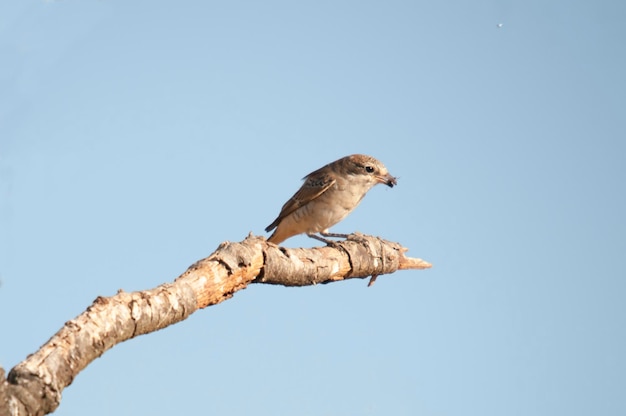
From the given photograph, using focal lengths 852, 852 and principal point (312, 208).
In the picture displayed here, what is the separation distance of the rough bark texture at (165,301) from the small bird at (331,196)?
4.07 feet

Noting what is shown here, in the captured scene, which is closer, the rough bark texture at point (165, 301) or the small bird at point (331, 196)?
the rough bark texture at point (165, 301)

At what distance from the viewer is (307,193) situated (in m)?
11.1

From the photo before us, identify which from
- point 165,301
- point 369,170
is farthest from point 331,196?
point 165,301

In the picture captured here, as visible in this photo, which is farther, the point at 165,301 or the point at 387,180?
the point at 387,180

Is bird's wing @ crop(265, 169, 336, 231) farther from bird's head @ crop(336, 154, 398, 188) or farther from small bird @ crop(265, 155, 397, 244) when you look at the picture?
bird's head @ crop(336, 154, 398, 188)

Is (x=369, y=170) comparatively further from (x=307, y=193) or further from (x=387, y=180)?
(x=307, y=193)

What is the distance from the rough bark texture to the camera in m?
4.94

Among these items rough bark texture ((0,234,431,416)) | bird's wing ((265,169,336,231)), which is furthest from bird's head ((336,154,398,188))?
rough bark texture ((0,234,431,416))

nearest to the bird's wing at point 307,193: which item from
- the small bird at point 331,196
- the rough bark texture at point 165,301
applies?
A: the small bird at point 331,196

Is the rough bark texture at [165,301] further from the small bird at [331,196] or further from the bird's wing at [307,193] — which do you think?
the bird's wing at [307,193]

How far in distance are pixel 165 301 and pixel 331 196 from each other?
5030 millimetres

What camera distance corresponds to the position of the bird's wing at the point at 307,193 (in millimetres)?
11016

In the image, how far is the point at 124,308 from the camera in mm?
5715

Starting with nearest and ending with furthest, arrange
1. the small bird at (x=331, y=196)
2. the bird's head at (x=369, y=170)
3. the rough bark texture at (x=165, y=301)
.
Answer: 1. the rough bark texture at (x=165, y=301)
2. the small bird at (x=331, y=196)
3. the bird's head at (x=369, y=170)
